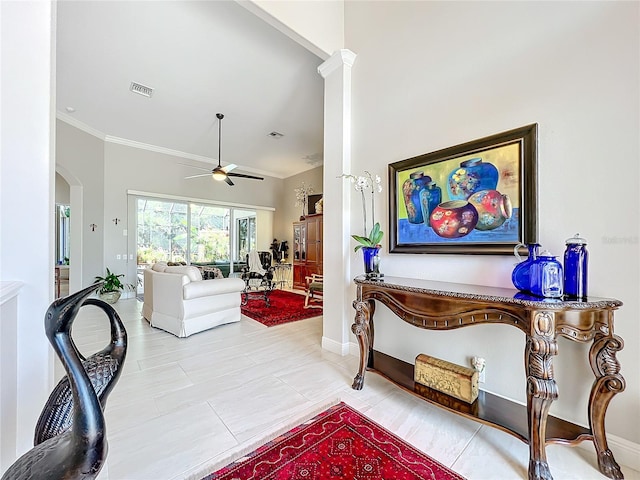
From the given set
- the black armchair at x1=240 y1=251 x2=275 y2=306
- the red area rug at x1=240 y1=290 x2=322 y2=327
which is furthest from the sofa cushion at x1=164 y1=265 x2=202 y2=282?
the black armchair at x1=240 y1=251 x2=275 y2=306

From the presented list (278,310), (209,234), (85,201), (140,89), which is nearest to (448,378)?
(278,310)

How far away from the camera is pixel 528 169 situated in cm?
179

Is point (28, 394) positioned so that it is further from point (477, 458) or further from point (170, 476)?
point (477, 458)

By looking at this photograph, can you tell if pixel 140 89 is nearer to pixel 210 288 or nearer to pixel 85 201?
pixel 85 201

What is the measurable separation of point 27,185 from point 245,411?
186cm

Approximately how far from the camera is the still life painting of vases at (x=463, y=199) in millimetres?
1882

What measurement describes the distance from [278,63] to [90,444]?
4173mm

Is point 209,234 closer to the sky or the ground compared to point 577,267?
closer to the sky

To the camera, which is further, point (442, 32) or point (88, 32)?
point (88, 32)

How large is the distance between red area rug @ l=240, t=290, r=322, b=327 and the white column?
1332mm

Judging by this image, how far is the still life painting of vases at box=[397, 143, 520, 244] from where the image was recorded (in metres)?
1.88

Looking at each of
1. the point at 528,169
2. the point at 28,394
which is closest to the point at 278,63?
the point at 528,169

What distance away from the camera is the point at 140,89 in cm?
413

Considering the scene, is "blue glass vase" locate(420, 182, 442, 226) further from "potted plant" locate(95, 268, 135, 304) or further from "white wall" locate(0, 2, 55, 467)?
"potted plant" locate(95, 268, 135, 304)
